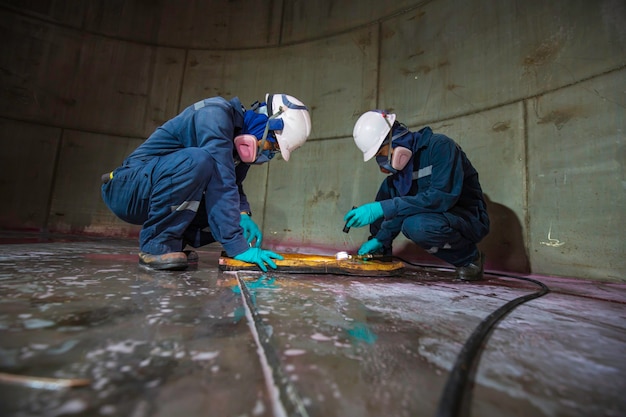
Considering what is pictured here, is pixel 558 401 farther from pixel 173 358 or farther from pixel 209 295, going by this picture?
pixel 209 295

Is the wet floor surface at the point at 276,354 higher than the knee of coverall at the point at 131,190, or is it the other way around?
the knee of coverall at the point at 131,190

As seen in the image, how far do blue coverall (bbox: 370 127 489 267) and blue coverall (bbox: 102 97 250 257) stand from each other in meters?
1.06

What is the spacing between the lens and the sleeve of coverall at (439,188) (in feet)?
6.09

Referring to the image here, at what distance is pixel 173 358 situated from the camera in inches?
18.7

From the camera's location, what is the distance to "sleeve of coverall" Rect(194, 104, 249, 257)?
145 centimetres

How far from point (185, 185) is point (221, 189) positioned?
17 centimetres

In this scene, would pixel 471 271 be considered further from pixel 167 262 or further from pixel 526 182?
pixel 167 262

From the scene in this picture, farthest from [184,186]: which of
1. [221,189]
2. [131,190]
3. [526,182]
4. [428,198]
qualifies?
[526,182]

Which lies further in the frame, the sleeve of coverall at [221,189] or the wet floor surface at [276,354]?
the sleeve of coverall at [221,189]

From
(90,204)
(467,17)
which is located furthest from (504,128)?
(90,204)

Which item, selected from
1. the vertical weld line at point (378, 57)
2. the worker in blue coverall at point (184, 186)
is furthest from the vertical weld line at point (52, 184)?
the vertical weld line at point (378, 57)

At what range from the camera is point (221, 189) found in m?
1.46

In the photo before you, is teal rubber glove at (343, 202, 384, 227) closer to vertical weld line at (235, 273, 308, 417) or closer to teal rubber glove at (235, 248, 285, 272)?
teal rubber glove at (235, 248, 285, 272)

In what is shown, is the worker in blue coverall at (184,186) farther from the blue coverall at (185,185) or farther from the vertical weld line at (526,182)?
the vertical weld line at (526,182)
